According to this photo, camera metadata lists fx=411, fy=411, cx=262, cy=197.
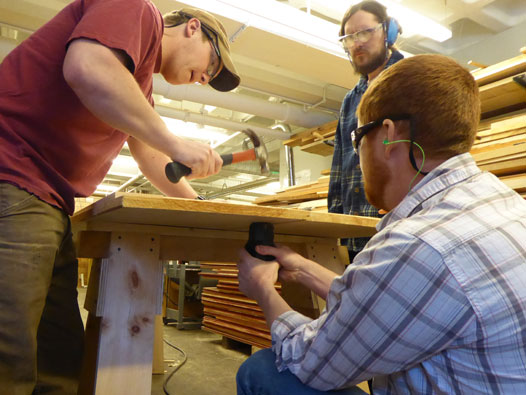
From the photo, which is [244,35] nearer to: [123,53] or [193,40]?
[193,40]

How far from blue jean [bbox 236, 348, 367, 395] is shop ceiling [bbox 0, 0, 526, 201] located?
297 cm

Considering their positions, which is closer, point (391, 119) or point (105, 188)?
point (391, 119)

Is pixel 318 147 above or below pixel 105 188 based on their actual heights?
below

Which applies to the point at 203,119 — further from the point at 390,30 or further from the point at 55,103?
the point at 55,103

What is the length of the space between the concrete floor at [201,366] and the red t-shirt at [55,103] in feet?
6.70

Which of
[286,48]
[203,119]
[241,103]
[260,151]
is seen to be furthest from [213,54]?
[203,119]

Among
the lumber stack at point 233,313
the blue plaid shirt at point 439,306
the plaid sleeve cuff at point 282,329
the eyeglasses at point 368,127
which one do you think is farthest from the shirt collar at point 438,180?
the lumber stack at point 233,313

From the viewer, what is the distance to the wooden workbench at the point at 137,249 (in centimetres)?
114

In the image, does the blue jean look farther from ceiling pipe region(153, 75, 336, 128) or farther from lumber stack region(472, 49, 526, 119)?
ceiling pipe region(153, 75, 336, 128)

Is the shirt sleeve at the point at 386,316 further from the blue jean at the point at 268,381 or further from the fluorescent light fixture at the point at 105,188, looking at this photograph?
the fluorescent light fixture at the point at 105,188

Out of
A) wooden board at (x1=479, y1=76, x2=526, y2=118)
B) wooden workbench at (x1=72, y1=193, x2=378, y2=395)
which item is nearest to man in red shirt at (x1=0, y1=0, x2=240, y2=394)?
wooden workbench at (x1=72, y1=193, x2=378, y2=395)

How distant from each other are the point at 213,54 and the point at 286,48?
2.55m

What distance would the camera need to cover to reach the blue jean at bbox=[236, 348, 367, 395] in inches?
37.2

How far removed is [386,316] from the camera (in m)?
0.80
